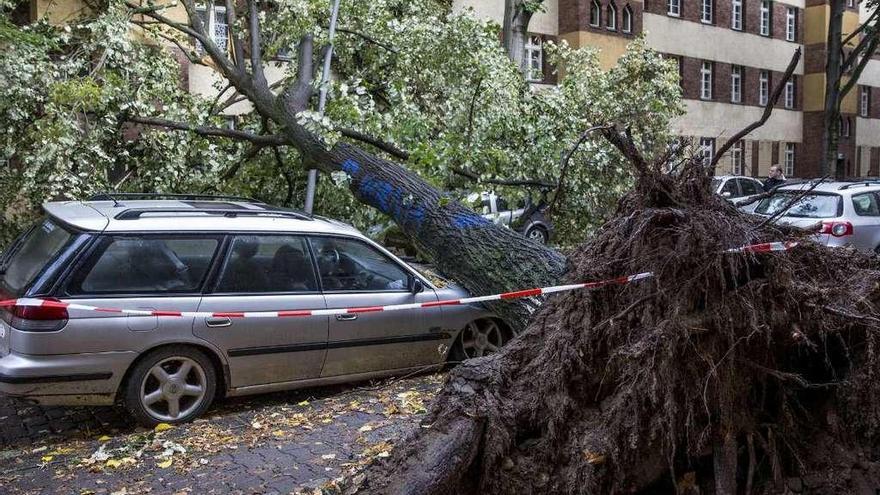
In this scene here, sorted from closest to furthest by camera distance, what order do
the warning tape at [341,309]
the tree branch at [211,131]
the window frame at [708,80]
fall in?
the warning tape at [341,309]
the tree branch at [211,131]
the window frame at [708,80]

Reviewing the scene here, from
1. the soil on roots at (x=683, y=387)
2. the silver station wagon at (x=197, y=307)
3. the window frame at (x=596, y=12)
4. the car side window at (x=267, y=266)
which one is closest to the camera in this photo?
the soil on roots at (x=683, y=387)

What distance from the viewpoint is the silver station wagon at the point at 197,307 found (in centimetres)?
546

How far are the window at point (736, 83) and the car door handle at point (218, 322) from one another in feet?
109

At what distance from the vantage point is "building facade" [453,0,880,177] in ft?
94.5

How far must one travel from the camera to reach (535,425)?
12.6 feet

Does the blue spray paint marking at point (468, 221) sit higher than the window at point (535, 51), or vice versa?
the window at point (535, 51)

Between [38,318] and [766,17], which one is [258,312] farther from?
[766,17]

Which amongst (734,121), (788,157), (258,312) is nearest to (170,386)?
(258,312)

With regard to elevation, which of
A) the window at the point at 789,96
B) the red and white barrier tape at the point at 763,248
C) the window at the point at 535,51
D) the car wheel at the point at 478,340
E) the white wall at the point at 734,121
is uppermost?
the window at the point at 535,51

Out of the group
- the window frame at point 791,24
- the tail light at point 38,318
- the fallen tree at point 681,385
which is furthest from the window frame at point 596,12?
the fallen tree at point 681,385

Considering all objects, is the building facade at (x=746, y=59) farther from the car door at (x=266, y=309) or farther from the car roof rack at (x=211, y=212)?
the car door at (x=266, y=309)

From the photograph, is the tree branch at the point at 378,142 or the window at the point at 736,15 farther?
the window at the point at 736,15

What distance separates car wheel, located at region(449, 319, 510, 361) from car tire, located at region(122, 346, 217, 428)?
212 cm

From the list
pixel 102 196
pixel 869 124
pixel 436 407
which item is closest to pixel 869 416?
pixel 436 407
